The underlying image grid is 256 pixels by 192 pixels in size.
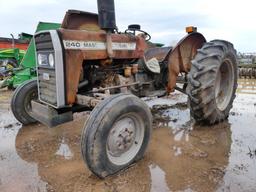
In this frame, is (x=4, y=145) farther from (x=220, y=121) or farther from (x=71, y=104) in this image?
(x=220, y=121)

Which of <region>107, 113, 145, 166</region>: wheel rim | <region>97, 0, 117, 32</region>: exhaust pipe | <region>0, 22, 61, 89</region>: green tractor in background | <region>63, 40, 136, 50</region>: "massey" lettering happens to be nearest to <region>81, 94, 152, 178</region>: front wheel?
<region>107, 113, 145, 166</region>: wheel rim

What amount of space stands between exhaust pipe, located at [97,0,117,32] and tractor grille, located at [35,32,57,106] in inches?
27.7

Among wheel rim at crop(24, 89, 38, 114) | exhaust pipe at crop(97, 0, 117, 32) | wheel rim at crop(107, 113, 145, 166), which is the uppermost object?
exhaust pipe at crop(97, 0, 117, 32)

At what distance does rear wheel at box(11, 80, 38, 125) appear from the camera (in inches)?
171

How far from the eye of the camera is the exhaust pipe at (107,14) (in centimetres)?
306

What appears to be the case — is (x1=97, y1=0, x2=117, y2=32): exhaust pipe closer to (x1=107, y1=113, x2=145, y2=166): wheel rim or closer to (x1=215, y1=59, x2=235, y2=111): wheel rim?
(x1=107, y1=113, x2=145, y2=166): wheel rim

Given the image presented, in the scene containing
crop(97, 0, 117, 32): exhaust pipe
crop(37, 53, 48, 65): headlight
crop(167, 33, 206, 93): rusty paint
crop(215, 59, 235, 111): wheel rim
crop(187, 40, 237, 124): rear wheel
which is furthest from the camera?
crop(215, 59, 235, 111): wheel rim

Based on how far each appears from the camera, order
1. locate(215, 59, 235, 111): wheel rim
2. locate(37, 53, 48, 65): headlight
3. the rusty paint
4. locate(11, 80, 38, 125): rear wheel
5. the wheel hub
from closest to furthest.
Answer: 1. the wheel hub
2. locate(37, 53, 48, 65): headlight
3. locate(11, 80, 38, 125): rear wheel
4. the rusty paint
5. locate(215, 59, 235, 111): wheel rim

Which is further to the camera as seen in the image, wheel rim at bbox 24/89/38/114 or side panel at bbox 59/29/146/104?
wheel rim at bbox 24/89/38/114

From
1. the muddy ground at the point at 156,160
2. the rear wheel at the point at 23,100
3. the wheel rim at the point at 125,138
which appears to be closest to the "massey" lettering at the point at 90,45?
the wheel rim at the point at 125,138

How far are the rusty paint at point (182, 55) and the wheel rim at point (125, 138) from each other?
183cm

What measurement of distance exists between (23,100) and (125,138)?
2391mm

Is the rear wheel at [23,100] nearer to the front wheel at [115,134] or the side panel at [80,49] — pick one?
the side panel at [80,49]

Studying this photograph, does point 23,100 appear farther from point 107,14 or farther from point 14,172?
point 107,14
